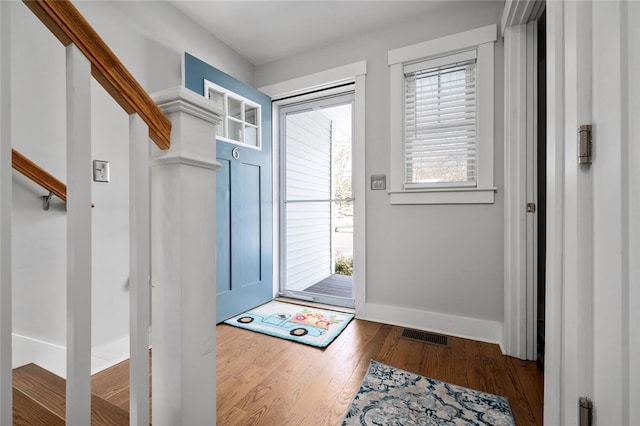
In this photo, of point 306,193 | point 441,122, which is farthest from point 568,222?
point 306,193

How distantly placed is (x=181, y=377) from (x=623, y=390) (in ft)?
3.16

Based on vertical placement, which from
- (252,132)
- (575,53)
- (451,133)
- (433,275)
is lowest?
(433,275)

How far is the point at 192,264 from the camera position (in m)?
0.72

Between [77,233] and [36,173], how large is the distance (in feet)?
3.63

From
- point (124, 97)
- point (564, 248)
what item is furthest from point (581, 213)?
point (124, 97)

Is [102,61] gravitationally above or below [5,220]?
above

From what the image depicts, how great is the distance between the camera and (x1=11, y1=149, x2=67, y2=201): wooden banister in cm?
115

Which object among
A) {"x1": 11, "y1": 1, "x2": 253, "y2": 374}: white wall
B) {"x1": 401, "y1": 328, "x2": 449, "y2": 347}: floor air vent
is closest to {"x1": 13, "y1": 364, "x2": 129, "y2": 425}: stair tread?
{"x1": 11, "y1": 1, "x2": 253, "y2": 374}: white wall

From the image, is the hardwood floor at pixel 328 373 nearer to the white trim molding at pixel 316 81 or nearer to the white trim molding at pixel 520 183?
the white trim molding at pixel 520 183

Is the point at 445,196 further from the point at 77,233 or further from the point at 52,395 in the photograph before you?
the point at 52,395

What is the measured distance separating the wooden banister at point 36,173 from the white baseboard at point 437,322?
2.13m

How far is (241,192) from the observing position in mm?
2494

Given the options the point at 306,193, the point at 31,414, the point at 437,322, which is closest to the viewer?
the point at 31,414

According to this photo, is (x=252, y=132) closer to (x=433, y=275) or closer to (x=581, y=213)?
(x=433, y=275)
